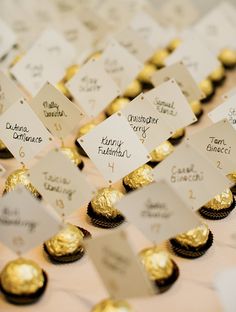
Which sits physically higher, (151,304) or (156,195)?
(156,195)

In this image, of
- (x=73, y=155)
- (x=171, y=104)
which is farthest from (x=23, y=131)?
(x=171, y=104)

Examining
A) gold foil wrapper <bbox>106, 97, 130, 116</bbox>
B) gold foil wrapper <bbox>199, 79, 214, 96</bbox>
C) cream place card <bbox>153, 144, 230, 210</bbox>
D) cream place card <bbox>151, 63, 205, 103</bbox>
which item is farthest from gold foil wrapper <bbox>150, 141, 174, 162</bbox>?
gold foil wrapper <bbox>199, 79, 214, 96</bbox>

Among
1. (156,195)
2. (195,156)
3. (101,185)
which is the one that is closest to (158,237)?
(156,195)

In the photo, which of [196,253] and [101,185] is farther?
[101,185]

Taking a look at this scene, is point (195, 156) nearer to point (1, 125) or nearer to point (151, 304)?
point (151, 304)

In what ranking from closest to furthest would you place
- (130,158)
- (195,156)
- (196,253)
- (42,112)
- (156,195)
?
(156,195) < (195,156) < (196,253) < (130,158) < (42,112)

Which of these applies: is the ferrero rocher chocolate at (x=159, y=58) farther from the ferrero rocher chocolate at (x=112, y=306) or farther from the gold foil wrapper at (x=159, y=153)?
the ferrero rocher chocolate at (x=112, y=306)

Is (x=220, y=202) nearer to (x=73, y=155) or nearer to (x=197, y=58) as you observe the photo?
(x=73, y=155)
